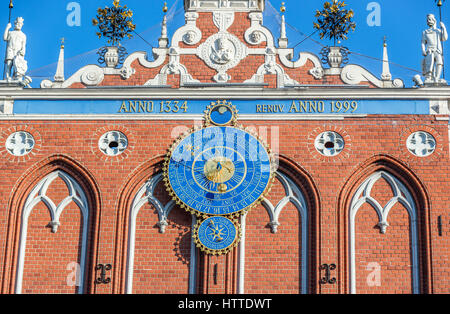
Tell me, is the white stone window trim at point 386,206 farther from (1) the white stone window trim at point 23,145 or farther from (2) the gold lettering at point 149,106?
(1) the white stone window trim at point 23,145

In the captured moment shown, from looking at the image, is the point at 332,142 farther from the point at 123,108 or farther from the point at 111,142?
the point at 111,142

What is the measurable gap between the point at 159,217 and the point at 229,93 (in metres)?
2.90

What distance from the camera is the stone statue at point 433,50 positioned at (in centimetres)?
2273

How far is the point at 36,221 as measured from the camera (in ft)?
73.0

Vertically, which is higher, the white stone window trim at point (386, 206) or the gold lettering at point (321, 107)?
the gold lettering at point (321, 107)

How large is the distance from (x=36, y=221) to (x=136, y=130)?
2.71 meters

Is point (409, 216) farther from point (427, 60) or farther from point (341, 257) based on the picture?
point (427, 60)

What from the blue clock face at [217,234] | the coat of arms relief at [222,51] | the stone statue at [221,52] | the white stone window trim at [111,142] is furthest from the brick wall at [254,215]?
the stone statue at [221,52]

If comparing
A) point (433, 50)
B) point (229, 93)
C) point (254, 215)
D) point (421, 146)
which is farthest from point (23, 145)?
point (433, 50)

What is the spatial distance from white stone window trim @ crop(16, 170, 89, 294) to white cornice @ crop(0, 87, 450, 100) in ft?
5.52

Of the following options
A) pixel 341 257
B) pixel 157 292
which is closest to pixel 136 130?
pixel 157 292

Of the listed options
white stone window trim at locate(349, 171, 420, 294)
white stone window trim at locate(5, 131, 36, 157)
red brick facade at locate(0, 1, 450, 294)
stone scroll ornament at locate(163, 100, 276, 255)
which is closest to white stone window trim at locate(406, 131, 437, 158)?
red brick facade at locate(0, 1, 450, 294)

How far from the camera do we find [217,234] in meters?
21.7

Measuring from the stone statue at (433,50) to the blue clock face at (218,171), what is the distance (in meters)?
3.78
